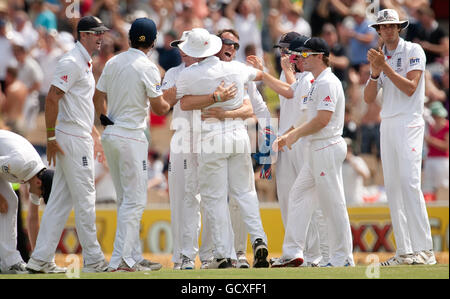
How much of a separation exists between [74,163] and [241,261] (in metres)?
2.38

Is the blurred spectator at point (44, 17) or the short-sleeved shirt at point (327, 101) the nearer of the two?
the short-sleeved shirt at point (327, 101)

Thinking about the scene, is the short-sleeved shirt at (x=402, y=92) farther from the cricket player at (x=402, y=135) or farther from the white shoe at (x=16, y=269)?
the white shoe at (x=16, y=269)

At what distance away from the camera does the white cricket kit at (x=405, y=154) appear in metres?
10.4

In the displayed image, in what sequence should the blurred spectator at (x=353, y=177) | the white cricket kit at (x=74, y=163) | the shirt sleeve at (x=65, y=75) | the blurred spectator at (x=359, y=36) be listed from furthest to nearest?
the blurred spectator at (x=359, y=36)
the blurred spectator at (x=353, y=177)
the white cricket kit at (x=74, y=163)
the shirt sleeve at (x=65, y=75)

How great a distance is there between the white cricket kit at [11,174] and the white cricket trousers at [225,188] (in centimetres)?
187

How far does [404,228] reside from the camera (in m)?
10.5

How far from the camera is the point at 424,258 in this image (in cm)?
1029

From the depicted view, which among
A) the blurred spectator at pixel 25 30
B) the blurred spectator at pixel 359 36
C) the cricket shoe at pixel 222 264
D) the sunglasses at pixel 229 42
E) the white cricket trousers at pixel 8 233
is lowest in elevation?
the cricket shoe at pixel 222 264

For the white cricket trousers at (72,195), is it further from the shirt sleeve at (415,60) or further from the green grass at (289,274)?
the shirt sleeve at (415,60)

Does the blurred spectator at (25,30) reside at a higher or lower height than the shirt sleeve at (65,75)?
higher

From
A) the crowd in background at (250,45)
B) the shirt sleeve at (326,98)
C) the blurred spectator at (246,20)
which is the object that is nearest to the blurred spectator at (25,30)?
the crowd in background at (250,45)

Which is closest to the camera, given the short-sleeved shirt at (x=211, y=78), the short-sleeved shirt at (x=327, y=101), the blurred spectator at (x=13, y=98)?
the short-sleeved shirt at (x=327, y=101)

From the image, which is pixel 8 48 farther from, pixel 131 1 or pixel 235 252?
pixel 235 252

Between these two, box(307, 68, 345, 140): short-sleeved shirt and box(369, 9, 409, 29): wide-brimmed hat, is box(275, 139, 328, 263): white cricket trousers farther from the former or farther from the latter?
box(369, 9, 409, 29): wide-brimmed hat
